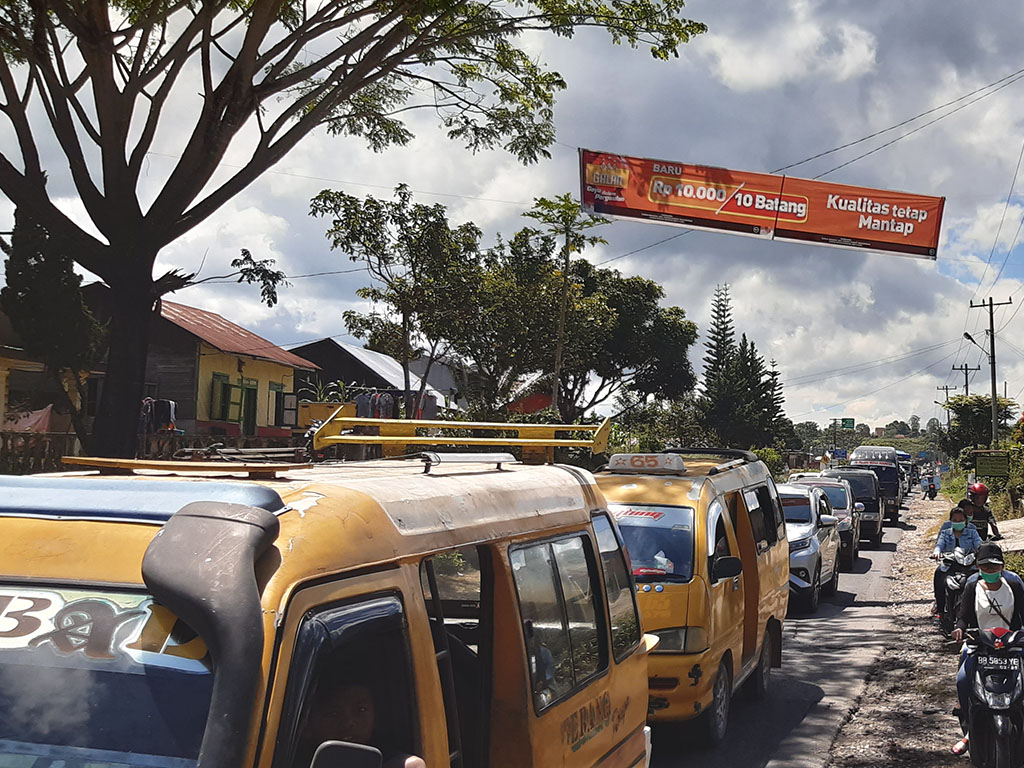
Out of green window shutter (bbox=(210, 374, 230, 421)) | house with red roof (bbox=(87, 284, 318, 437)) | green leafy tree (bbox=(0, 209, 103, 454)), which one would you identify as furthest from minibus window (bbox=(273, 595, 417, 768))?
green window shutter (bbox=(210, 374, 230, 421))

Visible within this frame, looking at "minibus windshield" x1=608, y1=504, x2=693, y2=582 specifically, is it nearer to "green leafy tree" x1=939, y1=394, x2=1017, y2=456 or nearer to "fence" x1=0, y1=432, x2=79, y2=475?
"fence" x1=0, y1=432, x2=79, y2=475

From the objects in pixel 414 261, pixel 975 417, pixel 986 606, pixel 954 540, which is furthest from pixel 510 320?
pixel 975 417

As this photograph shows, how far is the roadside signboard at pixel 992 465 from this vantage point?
102ft

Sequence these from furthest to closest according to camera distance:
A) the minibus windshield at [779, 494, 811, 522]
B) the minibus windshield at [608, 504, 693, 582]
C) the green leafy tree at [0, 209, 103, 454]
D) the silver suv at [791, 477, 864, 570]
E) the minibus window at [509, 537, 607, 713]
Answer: the silver suv at [791, 477, 864, 570] < the green leafy tree at [0, 209, 103, 454] < the minibus windshield at [779, 494, 811, 522] < the minibus windshield at [608, 504, 693, 582] < the minibus window at [509, 537, 607, 713]

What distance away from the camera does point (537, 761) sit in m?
3.66

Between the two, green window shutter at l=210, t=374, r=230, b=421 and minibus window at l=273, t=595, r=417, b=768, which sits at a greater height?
green window shutter at l=210, t=374, r=230, b=421

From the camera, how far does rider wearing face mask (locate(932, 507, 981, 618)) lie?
39.4 feet

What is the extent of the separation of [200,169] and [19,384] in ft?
45.1

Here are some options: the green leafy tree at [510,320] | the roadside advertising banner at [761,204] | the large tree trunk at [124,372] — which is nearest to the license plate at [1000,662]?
the large tree trunk at [124,372]

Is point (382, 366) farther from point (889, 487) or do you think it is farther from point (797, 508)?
point (797, 508)

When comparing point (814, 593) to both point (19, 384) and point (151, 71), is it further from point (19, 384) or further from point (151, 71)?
point (19, 384)

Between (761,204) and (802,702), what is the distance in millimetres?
11095

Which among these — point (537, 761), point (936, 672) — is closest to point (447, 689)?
point (537, 761)

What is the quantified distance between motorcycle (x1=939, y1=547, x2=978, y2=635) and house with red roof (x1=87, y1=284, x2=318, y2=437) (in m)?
21.0
